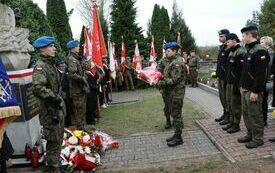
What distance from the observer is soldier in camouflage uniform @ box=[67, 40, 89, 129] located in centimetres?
936

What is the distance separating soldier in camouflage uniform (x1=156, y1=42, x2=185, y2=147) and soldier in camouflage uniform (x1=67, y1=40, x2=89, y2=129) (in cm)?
225

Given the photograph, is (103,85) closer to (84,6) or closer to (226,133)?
(226,133)

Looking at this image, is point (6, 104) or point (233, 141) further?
point (233, 141)

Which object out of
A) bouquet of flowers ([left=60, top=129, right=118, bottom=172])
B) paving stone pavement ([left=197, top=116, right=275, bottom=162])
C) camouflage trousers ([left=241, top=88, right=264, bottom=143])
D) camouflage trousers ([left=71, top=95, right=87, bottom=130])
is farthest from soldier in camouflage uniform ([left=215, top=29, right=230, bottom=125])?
camouflage trousers ([left=71, top=95, right=87, bottom=130])

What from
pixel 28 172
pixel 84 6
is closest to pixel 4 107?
pixel 28 172

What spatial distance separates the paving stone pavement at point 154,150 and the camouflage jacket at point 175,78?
3.61ft

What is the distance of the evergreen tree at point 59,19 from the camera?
19278 mm

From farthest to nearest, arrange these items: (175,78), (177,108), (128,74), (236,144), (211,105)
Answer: (128,74)
(211,105)
(177,108)
(175,78)
(236,144)

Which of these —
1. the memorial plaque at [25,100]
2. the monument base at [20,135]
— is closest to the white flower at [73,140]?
the monument base at [20,135]

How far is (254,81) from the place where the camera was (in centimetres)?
701

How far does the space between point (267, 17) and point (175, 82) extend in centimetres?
2555

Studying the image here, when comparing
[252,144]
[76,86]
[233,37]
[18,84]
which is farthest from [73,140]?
[233,37]

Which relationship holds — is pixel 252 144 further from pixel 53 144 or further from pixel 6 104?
pixel 6 104

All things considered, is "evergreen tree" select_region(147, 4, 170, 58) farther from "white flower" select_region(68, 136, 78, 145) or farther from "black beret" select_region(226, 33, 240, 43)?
"white flower" select_region(68, 136, 78, 145)
